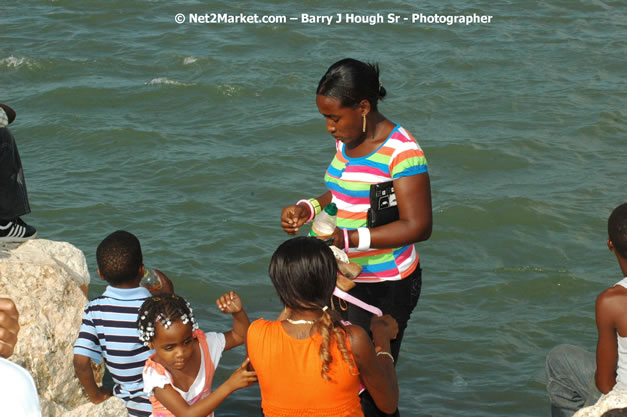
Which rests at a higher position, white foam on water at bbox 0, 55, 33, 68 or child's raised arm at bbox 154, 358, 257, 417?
child's raised arm at bbox 154, 358, 257, 417

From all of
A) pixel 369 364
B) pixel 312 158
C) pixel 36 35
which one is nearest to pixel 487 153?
pixel 312 158

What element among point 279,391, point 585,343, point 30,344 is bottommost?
point 585,343

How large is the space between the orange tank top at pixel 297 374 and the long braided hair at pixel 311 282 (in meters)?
0.04

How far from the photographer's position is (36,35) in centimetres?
1524

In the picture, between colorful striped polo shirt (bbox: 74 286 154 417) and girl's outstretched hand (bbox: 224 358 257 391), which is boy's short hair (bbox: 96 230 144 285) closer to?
colorful striped polo shirt (bbox: 74 286 154 417)

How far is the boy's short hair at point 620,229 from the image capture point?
392 cm

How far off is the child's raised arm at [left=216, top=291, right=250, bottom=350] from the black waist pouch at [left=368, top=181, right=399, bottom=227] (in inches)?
29.4

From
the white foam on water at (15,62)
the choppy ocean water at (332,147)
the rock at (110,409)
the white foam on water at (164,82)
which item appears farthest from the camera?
Answer: the white foam on water at (15,62)

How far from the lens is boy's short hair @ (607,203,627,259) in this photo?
3924 mm

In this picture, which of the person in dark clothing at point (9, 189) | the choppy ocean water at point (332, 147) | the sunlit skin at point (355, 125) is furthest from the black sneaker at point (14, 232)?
the sunlit skin at point (355, 125)

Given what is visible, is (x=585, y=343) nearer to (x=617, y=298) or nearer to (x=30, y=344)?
(x=617, y=298)

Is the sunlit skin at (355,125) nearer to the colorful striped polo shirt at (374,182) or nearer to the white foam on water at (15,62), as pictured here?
the colorful striped polo shirt at (374,182)

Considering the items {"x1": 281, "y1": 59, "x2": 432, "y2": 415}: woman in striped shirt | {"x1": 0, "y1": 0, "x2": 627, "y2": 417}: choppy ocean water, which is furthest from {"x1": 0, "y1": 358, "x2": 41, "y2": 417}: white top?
{"x1": 0, "y1": 0, "x2": 627, "y2": 417}: choppy ocean water

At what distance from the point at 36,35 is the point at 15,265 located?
10999 mm
